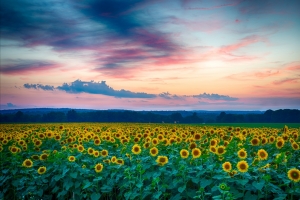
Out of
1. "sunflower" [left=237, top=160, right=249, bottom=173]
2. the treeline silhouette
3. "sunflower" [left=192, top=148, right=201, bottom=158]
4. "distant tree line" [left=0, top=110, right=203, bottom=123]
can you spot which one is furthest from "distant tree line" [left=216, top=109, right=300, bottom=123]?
"sunflower" [left=237, top=160, right=249, bottom=173]

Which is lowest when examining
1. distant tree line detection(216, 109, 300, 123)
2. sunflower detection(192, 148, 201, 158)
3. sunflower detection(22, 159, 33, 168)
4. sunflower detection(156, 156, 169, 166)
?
sunflower detection(22, 159, 33, 168)

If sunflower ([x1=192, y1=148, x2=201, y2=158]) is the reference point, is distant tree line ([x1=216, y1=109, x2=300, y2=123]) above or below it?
above

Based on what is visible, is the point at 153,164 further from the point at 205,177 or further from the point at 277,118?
the point at 277,118

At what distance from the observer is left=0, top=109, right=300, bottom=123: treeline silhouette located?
8019 centimetres

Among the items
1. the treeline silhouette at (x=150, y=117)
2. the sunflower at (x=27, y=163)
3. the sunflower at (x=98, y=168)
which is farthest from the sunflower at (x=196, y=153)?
the treeline silhouette at (x=150, y=117)


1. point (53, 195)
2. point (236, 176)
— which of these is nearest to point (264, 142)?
point (236, 176)

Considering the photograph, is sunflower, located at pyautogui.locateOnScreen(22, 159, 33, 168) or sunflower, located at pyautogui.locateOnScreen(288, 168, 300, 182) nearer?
sunflower, located at pyautogui.locateOnScreen(288, 168, 300, 182)

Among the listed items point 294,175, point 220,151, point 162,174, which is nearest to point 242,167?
point 294,175

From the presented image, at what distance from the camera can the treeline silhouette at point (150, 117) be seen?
80188mm

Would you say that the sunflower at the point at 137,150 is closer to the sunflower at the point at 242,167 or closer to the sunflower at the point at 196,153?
the sunflower at the point at 196,153

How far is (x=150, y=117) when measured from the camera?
281 ft

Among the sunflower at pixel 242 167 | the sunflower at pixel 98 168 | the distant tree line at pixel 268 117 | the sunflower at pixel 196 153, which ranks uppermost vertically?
the distant tree line at pixel 268 117

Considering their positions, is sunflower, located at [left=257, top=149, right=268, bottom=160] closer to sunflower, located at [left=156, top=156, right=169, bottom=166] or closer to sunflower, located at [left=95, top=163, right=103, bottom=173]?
sunflower, located at [left=156, top=156, right=169, bottom=166]

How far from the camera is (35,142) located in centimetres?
1156
